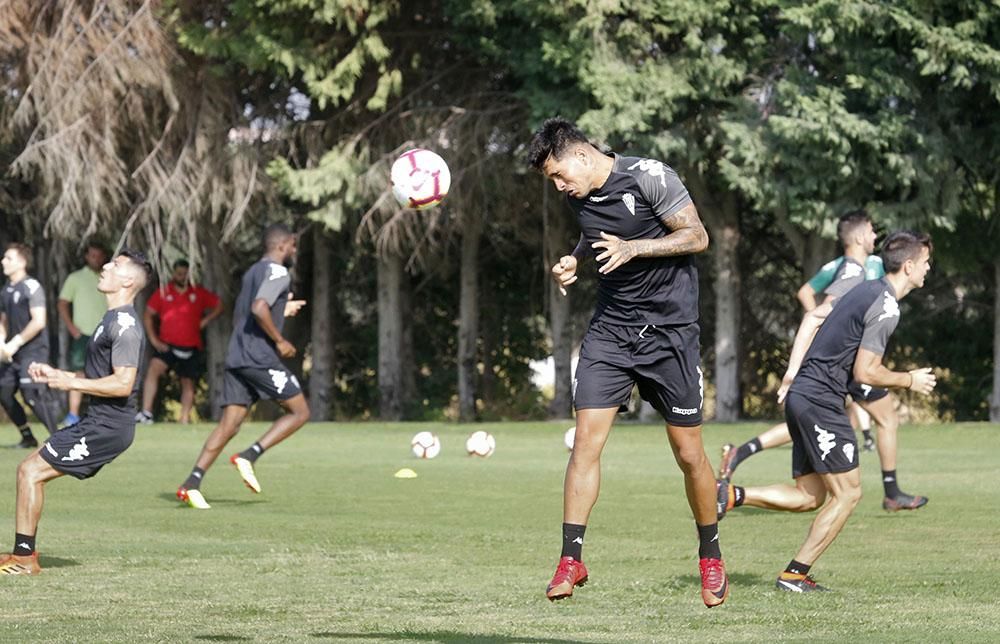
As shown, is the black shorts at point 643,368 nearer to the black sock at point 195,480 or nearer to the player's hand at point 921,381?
the player's hand at point 921,381

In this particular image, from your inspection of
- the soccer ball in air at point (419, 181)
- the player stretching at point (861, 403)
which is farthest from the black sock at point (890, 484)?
the soccer ball in air at point (419, 181)

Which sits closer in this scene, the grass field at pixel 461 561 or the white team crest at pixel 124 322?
the grass field at pixel 461 561

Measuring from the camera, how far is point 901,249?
10070 millimetres

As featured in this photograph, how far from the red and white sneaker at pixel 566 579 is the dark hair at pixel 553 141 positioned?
173cm

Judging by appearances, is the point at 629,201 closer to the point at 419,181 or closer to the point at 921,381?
the point at 921,381

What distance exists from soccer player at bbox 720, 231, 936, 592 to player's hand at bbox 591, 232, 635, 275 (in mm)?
2183

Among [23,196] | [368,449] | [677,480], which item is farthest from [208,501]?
[23,196]

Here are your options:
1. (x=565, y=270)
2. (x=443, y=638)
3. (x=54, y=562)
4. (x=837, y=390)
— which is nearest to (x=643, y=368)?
(x=565, y=270)

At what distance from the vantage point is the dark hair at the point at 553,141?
25.3 ft

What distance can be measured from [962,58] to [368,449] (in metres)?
8.49

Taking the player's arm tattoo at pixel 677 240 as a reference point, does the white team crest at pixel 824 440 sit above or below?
below

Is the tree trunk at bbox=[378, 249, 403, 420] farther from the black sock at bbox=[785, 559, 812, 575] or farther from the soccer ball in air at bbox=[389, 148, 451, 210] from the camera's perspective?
the black sock at bbox=[785, 559, 812, 575]

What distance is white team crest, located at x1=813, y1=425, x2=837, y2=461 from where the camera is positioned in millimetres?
9617

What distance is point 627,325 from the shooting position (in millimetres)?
7969
